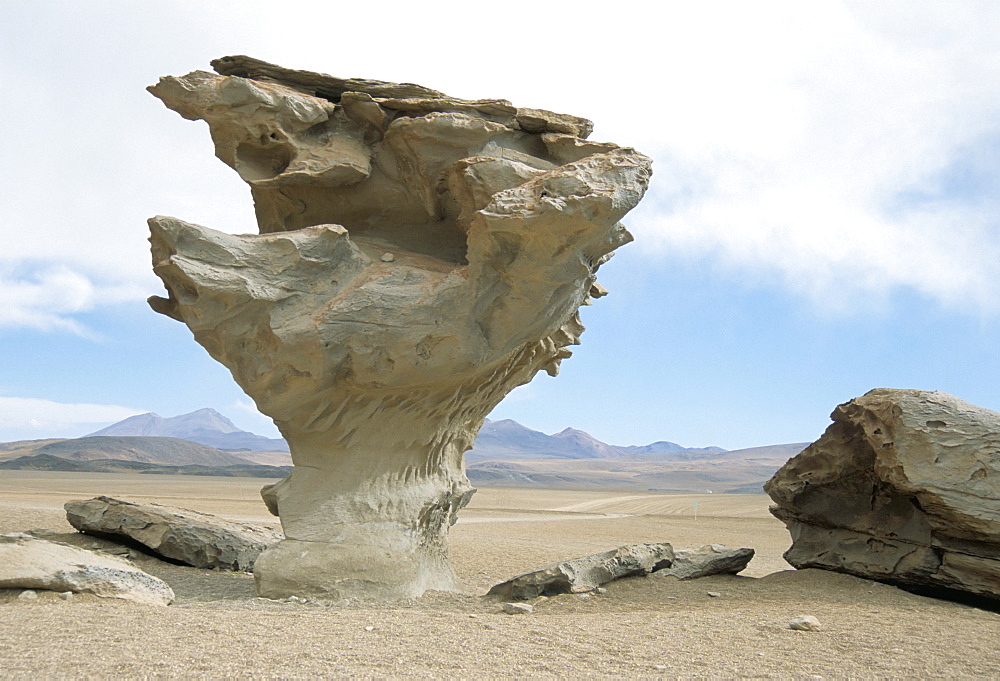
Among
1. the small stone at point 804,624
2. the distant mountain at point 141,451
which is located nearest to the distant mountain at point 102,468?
the distant mountain at point 141,451

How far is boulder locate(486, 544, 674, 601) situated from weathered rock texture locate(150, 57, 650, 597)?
47.6 inches

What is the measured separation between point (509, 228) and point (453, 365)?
1571 millimetres

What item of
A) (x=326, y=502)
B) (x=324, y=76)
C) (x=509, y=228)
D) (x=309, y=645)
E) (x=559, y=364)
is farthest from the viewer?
(x=559, y=364)

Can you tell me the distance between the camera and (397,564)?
7867mm

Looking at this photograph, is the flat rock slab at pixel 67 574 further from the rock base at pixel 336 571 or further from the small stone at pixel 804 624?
the small stone at pixel 804 624

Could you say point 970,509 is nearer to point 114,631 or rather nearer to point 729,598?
point 729,598

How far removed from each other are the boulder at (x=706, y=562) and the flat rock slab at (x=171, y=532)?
5.69 meters

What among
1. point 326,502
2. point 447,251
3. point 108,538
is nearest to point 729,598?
point 326,502

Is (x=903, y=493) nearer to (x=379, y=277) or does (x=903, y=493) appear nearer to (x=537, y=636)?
(x=537, y=636)

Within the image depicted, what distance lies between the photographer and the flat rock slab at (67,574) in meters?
6.17

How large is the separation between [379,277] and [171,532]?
197 inches

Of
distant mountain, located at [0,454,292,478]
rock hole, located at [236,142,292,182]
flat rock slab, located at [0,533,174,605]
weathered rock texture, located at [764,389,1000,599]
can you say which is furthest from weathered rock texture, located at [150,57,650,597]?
distant mountain, located at [0,454,292,478]

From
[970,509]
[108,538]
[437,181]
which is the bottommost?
[108,538]

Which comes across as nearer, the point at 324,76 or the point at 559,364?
the point at 324,76
